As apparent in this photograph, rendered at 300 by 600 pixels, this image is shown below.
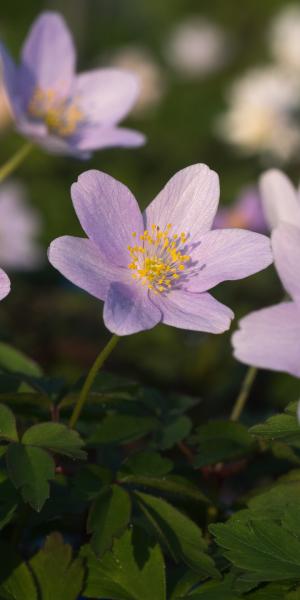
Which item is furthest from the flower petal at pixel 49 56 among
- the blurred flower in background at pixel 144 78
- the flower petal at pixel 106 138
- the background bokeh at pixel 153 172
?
the blurred flower in background at pixel 144 78

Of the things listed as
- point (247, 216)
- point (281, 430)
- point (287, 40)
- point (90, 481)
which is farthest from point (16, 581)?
point (287, 40)

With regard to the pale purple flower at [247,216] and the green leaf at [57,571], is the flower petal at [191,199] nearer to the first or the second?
the green leaf at [57,571]

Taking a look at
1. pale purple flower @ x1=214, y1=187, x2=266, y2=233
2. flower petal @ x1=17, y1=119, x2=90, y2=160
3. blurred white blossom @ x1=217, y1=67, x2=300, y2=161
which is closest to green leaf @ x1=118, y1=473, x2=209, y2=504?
flower petal @ x1=17, y1=119, x2=90, y2=160

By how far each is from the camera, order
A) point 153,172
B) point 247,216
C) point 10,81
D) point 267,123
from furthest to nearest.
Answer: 1. point 153,172
2. point 267,123
3. point 247,216
4. point 10,81

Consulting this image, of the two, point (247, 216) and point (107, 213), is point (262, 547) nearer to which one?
point (107, 213)

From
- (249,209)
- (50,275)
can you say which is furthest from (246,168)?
(249,209)

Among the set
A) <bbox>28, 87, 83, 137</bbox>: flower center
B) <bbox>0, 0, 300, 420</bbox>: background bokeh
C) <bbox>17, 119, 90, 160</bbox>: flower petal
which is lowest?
<bbox>0, 0, 300, 420</bbox>: background bokeh

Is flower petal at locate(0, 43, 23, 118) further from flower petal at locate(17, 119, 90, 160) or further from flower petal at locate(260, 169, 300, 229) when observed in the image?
flower petal at locate(260, 169, 300, 229)
